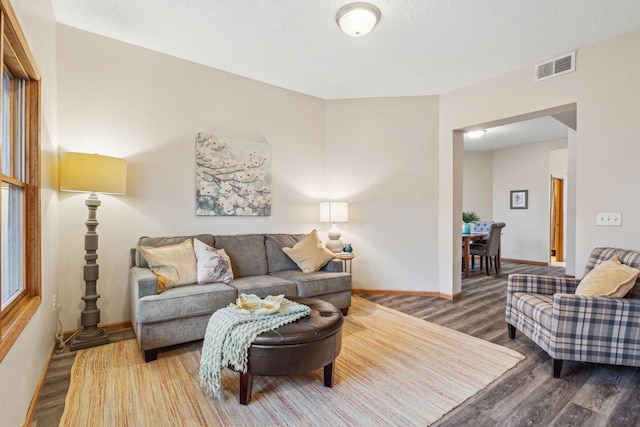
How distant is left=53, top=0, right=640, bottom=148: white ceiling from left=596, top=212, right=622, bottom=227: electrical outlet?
1.47 metres

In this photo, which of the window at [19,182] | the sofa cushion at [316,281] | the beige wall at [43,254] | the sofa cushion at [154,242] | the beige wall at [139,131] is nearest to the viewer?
the beige wall at [43,254]

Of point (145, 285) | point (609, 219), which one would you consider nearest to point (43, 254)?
point (145, 285)

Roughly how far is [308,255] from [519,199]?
19.7ft

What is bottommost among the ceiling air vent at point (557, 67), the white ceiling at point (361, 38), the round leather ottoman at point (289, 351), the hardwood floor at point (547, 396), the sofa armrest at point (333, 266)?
the hardwood floor at point (547, 396)

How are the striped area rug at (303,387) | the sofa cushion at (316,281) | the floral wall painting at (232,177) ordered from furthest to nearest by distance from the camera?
the floral wall painting at (232,177) → the sofa cushion at (316,281) → the striped area rug at (303,387)

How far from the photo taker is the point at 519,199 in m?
7.17

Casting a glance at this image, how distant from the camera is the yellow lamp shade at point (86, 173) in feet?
7.97

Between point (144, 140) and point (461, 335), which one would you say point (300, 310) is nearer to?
point (461, 335)

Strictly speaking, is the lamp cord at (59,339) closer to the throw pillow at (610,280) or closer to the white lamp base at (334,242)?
the white lamp base at (334,242)

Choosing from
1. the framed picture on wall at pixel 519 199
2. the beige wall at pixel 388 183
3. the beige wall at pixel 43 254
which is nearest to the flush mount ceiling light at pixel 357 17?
the beige wall at pixel 388 183

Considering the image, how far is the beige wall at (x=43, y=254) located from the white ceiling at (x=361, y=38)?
56cm

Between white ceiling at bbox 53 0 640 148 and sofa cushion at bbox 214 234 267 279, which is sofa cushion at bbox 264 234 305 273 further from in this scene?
white ceiling at bbox 53 0 640 148

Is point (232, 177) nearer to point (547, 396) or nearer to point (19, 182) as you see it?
point (19, 182)

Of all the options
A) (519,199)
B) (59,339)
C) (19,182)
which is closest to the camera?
(19,182)
